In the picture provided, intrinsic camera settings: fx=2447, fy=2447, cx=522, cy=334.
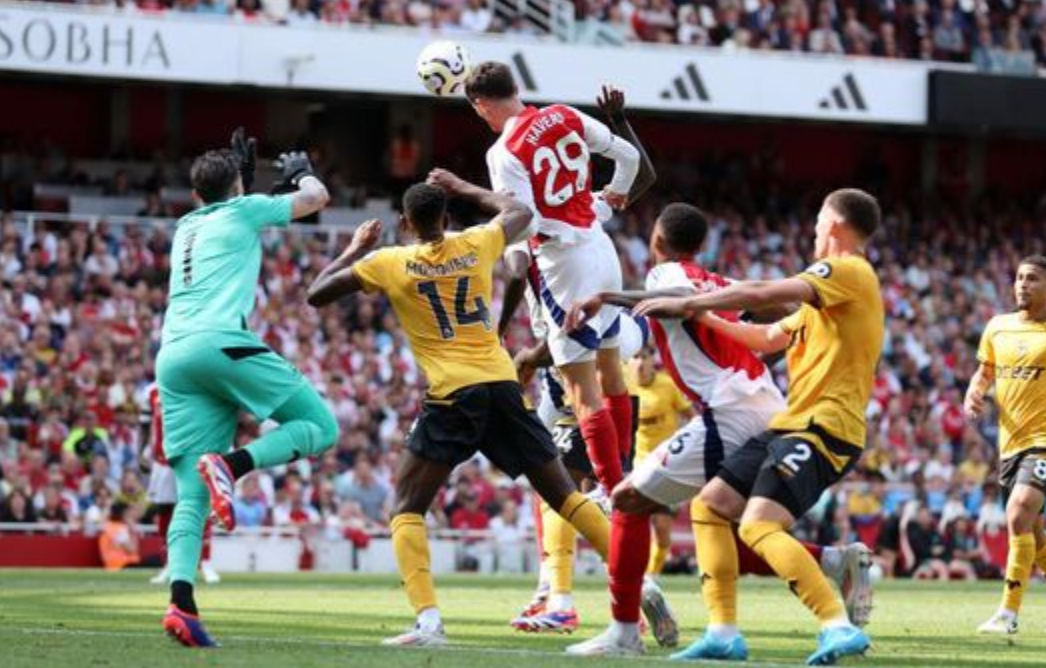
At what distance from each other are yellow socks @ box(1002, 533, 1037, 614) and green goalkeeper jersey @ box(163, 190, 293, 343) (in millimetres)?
5836

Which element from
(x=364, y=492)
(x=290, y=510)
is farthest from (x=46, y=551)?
(x=364, y=492)

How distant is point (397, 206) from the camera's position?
121 ft

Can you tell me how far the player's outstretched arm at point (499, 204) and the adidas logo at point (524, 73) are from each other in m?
22.2

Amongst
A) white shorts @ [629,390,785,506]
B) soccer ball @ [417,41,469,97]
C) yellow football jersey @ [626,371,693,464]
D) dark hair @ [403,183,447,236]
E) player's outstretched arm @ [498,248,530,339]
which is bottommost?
white shorts @ [629,390,785,506]

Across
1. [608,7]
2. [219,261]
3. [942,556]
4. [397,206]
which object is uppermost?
[608,7]

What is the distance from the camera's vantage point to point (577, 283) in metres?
14.2

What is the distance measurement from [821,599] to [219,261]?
3488 millimetres

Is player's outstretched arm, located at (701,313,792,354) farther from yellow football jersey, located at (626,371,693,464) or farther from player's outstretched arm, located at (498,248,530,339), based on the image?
yellow football jersey, located at (626,371,693,464)

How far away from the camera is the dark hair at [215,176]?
1240 cm

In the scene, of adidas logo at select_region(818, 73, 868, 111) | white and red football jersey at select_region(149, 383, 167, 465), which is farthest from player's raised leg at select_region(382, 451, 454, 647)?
adidas logo at select_region(818, 73, 868, 111)

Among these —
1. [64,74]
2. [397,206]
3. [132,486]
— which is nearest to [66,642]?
[132,486]

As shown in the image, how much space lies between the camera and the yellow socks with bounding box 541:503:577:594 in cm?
1397

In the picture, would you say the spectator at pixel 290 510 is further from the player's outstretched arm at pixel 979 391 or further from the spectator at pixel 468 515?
the player's outstretched arm at pixel 979 391

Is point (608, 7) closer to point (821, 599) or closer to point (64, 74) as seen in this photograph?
point (64, 74)
